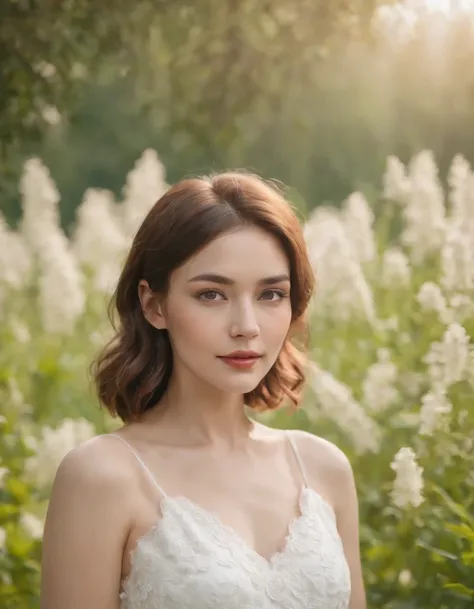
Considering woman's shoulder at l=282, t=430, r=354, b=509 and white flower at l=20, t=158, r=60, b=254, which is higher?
white flower at l=20, t=158, r=60, b=254

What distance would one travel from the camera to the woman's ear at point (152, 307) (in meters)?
1.74

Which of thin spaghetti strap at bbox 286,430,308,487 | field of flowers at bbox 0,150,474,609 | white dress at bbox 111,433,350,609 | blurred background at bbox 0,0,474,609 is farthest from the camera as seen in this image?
blurred background at bbox 0,0,474,609

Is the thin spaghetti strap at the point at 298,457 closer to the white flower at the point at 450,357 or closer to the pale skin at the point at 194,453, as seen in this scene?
the pale skin at the point at 194,453

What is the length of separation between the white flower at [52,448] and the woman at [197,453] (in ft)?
1.93

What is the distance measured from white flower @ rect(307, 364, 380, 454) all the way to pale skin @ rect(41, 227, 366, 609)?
0.61 m

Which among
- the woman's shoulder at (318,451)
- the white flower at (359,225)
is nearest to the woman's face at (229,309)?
the woman's shoulder at (318,451)

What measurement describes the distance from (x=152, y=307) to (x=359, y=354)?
94cm

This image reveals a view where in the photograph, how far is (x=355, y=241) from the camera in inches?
101

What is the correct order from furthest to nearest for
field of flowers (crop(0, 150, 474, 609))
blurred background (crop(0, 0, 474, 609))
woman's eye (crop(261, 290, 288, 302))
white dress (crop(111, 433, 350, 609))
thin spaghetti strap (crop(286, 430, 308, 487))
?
1. blurred background (crop(0, 0, 474, 609))
2. field of flowers (crop(0, 150, 474, 609))
3. thin spaghetti strap (crop(286, 430, 308, 487))
4. woman's eye (crop(261, 290, 288, 302))
5. white dress (crop(111, 433, 350, 609))

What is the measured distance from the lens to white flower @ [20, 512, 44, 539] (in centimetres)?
244

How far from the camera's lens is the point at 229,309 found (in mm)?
1661

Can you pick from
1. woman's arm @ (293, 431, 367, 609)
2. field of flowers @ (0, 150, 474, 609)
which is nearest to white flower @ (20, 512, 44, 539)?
field of flowers @ (0, 150, 474, 609)

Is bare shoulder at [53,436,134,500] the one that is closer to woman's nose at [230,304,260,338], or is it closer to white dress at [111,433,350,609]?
white dress at [111,433,350,609]

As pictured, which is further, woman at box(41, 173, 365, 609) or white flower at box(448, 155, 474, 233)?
white flower at box(448, 155, 474, 233)
